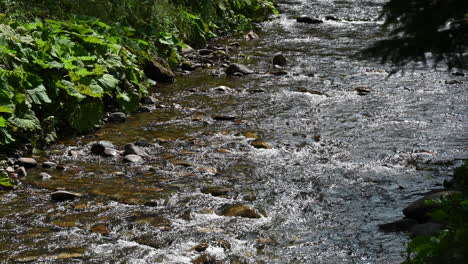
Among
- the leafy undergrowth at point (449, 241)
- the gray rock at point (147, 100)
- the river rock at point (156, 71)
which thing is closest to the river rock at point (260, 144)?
the gray rock at point (147, 100)

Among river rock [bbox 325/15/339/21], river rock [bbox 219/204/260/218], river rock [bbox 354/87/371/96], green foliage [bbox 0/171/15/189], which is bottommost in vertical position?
river rock [bbox 354/87/371/96]

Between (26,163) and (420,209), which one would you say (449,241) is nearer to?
(420,209)

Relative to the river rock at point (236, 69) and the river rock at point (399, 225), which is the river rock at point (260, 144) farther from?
the river rock at point (236, 69)

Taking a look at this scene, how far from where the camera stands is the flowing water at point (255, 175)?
5.41 m

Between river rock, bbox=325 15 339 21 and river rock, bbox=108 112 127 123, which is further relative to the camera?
river rock, bbox=325 15 339 21

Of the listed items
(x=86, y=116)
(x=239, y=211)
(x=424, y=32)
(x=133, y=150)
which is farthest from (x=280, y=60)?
(x=424, y=32)

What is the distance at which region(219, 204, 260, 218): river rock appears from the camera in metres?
6.05

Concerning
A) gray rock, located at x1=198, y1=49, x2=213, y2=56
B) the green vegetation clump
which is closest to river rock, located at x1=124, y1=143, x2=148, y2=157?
the green vegetation clump

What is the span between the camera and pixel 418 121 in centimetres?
926

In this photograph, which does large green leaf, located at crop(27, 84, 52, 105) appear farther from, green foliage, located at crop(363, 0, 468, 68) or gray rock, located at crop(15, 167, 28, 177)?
green foliage, located at crop(363, 0, 468, 68)

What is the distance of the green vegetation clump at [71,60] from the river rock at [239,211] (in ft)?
9.07

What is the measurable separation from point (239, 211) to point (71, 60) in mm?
3956

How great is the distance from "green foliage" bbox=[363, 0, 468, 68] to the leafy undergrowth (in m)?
0.86

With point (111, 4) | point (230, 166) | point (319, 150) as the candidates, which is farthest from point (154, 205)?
point (111, 4)
